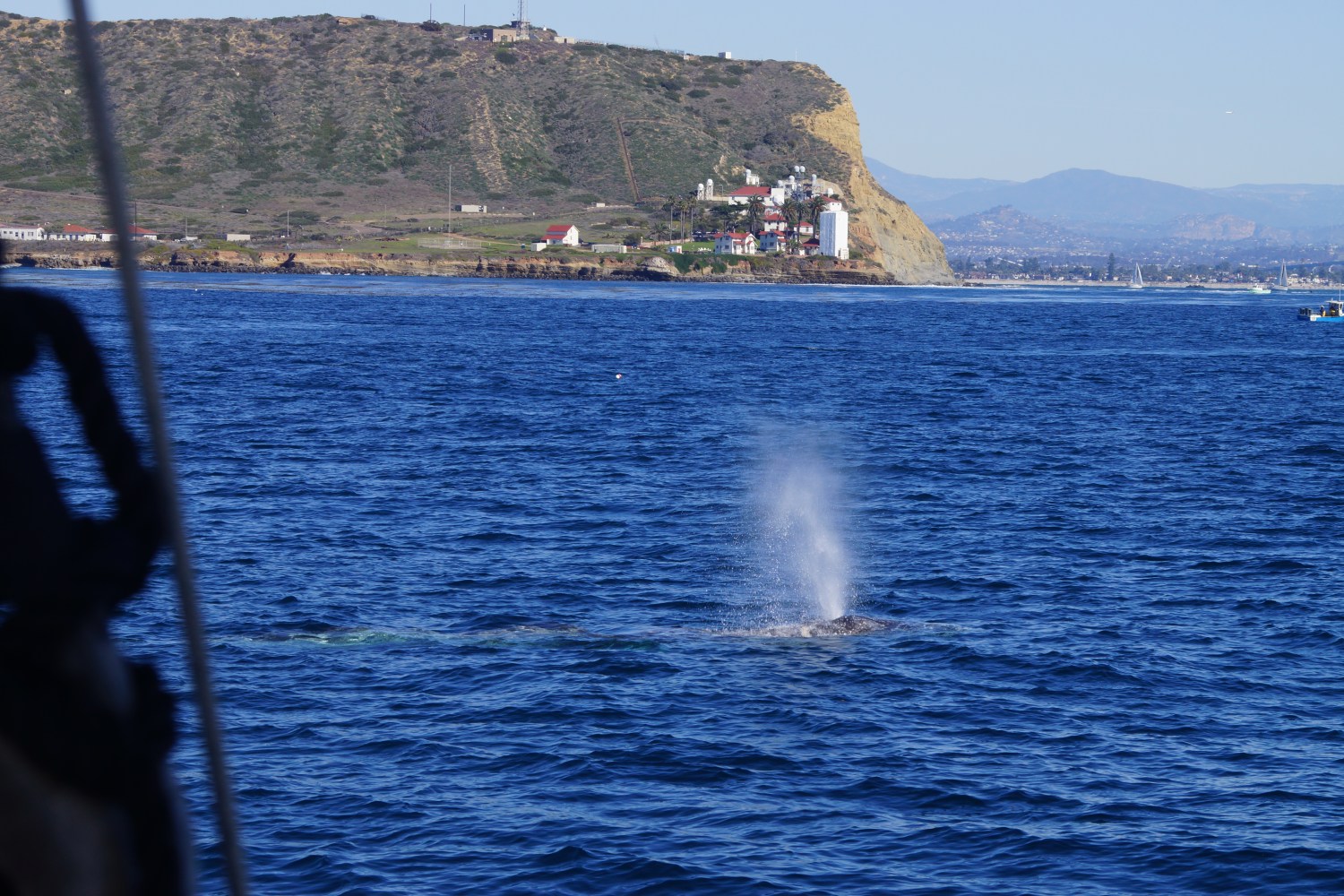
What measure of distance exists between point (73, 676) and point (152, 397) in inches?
30.9

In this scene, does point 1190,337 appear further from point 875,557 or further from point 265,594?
point 265,594

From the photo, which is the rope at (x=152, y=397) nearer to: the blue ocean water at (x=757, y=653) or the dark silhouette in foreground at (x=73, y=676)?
the dark silhouette in foreground at (x=73, y=676)

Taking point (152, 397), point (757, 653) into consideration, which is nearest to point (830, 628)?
point (757, 653)

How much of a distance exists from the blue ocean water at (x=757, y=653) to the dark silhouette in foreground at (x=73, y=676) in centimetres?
1475

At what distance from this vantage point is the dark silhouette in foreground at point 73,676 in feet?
12.8

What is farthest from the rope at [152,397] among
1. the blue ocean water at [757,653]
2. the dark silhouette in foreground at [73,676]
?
the blue ocean water at [757,653]

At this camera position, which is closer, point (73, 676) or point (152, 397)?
point (73, 676)

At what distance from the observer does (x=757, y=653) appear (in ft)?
94.2

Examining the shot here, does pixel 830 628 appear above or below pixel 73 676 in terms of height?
below

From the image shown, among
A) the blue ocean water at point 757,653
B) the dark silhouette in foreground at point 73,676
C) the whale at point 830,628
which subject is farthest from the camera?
the whale at point 830,628

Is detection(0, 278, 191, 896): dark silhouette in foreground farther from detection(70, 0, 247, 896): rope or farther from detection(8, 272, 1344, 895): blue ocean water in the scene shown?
detection(8, 272, 1344, 895): blue ocean water

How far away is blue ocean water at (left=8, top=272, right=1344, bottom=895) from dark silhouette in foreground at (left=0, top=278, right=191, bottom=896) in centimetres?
1475

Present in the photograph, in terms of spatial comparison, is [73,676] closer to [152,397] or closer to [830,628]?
[152,397]

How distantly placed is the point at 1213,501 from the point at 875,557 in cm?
1775
